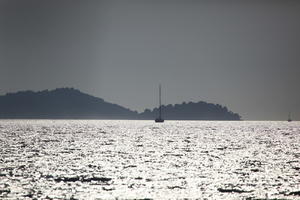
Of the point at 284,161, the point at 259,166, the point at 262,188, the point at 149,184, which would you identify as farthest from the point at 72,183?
the point at 284,161

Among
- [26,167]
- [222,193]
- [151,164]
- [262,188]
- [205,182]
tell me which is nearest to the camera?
[222,193]

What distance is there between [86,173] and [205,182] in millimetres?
16514

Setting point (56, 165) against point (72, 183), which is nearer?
point (72, 183)

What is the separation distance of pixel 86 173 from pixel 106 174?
288 centimetres

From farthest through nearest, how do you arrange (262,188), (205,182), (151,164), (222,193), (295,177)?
1. (151,164)
2. (295,177)
3. (205,182)
4. (262,188)
5. (222,193)

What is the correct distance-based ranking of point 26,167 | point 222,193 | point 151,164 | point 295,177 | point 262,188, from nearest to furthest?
point 222,193 < point 262,188 < point 295,177 < point 26,167 < point 151,164

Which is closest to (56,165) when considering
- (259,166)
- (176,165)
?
(176,165)

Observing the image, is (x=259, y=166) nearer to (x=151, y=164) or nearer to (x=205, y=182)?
(x=151, y=164)

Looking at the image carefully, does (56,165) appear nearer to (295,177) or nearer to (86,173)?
(86,173)

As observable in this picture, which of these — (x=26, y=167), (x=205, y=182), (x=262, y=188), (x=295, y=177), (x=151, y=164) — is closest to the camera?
(x=262, y=188)

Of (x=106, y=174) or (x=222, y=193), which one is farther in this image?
(x=106, y=174)

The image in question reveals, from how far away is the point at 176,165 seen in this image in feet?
258

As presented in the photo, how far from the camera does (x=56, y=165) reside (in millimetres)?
78125

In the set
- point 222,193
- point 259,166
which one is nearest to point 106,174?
point 222,193
